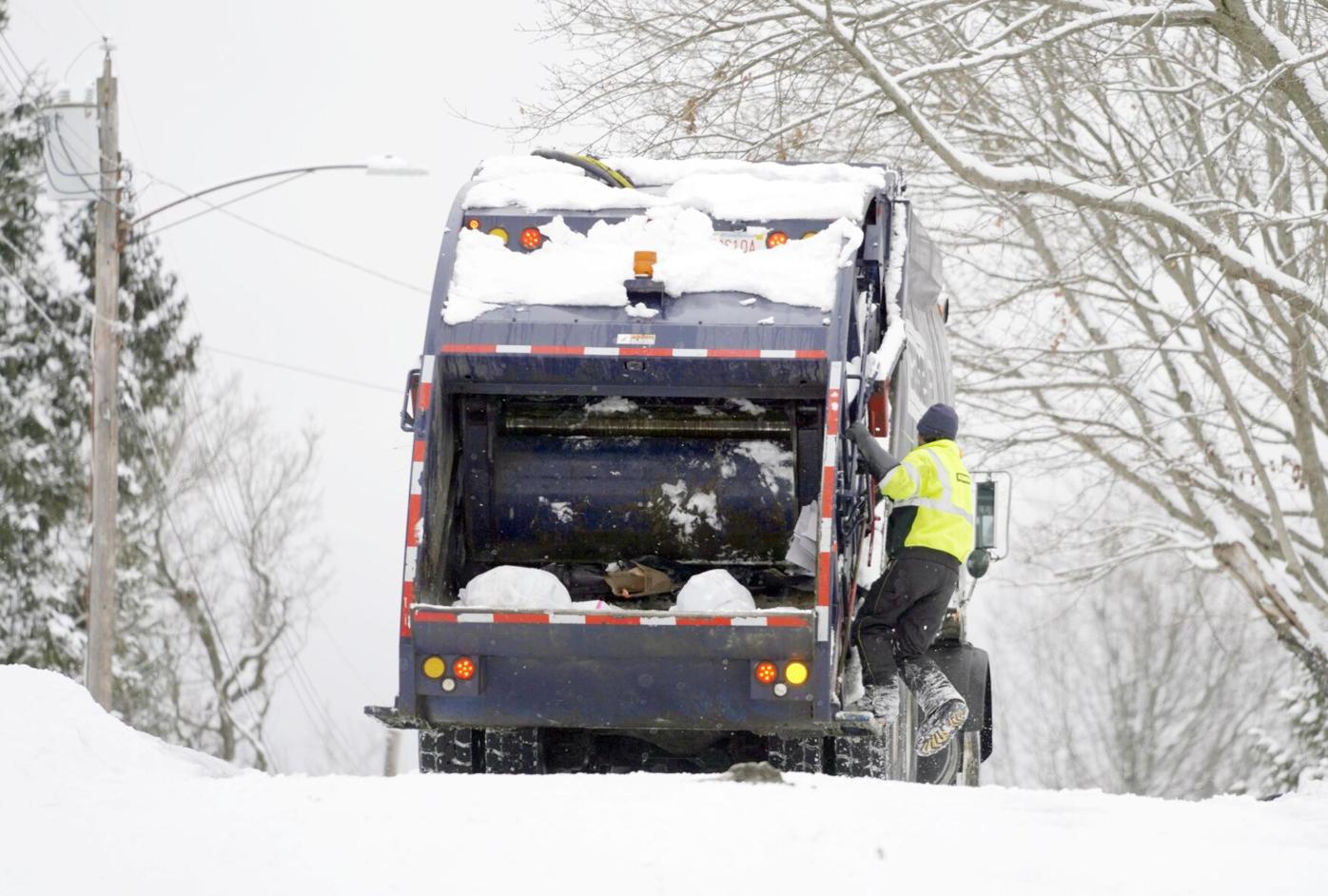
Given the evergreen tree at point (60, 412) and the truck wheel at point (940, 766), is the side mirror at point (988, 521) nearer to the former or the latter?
the truck wheel at point (940, 766)

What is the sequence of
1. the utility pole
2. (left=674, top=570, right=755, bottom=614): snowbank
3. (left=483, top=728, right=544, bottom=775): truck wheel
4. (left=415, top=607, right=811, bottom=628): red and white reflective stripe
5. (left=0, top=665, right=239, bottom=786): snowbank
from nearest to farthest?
(left=0, top=665, right=239, bottom=786): snowbank, (left=415, top=607, right=811, bottom=628): red and white reflective stripe, (left=674, top=570, right=755, bottom=614): snowbank, (left=483, top=728, right=544, bottom=775): truck wheel, the utility pole

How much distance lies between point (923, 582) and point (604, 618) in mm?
1458

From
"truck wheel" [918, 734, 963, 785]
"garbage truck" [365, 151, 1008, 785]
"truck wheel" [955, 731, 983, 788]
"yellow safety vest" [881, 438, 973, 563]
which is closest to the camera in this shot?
"garbage truck" [365, 151, 1008, 785]

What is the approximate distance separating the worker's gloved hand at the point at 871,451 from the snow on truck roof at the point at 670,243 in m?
0.49

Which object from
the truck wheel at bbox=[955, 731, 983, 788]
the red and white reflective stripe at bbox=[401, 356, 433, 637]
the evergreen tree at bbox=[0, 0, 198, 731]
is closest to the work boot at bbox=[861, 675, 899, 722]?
the red and white reflective stripe at bbox=[401, 356, 433, 637]

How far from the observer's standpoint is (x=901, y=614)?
788 centimetres

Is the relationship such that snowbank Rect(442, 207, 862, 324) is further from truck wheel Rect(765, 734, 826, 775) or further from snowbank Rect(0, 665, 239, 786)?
snowbank Rect(0, 665, 239, 786)

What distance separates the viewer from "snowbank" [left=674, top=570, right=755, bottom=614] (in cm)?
729

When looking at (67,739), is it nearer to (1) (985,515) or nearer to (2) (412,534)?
(2) (412,534)

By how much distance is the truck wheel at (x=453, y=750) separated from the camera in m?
7.71

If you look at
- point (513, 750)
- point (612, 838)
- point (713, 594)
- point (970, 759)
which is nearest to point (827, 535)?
point (713, 594)

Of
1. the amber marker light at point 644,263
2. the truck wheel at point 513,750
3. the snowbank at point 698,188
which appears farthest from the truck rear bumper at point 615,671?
the snowbank at point 698,188

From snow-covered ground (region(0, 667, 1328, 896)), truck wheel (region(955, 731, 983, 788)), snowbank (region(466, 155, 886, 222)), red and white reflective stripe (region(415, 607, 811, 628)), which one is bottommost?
truck wheel (region(955, 731, 983, 788))

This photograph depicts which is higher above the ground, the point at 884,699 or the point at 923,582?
the point at 923,582
